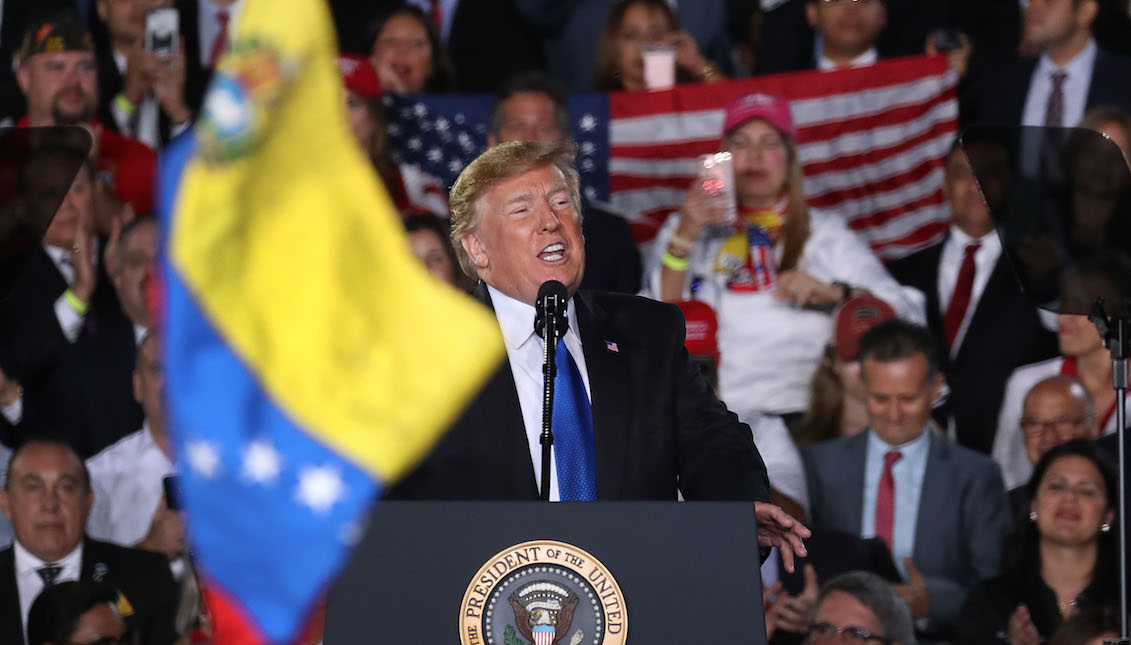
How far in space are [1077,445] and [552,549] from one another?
2724mm

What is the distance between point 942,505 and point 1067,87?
74.1 inches

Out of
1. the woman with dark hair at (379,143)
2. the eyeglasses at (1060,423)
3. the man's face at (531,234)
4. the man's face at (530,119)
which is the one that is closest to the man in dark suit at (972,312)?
the eyeglasses at (1060,423)

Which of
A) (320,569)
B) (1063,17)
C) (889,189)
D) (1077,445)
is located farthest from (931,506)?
(320,569)

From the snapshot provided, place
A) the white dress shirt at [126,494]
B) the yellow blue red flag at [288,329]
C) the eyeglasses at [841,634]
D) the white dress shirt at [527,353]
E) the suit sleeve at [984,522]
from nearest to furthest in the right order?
the yellow blue red flag at [288,329] < the white dress shirt at [527,353] < the eyeglasses at [841,634] < the suit sleeve at [984,522] < the white dress shirt at [126,494]

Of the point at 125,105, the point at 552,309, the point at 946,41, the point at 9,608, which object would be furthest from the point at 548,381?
the point at 946,41

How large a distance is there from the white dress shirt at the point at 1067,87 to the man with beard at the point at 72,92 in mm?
3166

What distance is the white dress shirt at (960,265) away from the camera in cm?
544

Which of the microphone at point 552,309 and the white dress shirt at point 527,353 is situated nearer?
the microphone at point 552,309

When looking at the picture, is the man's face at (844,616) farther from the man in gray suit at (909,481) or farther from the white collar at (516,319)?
the white collar at (516,319)

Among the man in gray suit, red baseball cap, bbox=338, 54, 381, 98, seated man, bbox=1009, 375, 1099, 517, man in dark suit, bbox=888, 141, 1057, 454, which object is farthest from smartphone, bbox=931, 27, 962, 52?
red baseball cap, bbox=338, 54, 381, 98

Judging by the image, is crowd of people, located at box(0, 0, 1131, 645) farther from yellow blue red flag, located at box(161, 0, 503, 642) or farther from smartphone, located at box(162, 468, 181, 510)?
yellow blue red flag, located at box(161, 0, 503, 642)

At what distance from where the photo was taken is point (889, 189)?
19.6 ft

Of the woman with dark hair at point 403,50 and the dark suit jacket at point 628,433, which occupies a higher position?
the woman with dark hair at point 403,50

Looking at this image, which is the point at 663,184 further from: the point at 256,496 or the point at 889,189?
the point at 256,496
